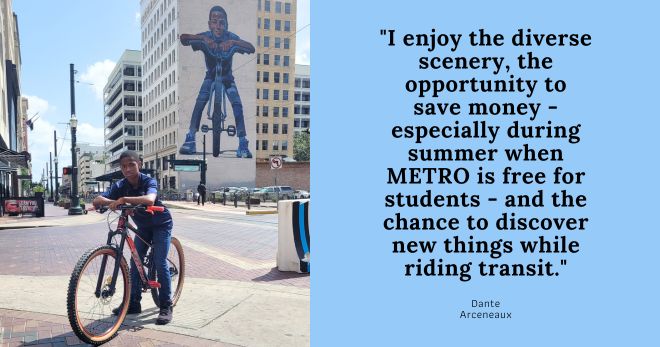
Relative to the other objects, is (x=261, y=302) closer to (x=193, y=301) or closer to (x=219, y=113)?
(x=193, y=301)

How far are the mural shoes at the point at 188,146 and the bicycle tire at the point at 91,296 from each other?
59381 millimetres

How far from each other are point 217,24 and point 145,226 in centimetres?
6493

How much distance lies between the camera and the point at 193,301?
15.5ft

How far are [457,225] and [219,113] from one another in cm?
6405

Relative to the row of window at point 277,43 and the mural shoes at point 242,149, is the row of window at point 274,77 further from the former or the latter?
the mural shoes at point 242,149

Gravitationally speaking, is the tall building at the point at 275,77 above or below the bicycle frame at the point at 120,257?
above

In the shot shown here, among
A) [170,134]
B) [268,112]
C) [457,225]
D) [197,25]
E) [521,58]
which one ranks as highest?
[197,25]

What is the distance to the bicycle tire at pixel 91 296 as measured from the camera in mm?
3291

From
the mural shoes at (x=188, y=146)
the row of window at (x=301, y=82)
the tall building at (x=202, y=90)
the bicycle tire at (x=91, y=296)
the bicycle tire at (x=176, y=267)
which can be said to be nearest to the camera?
the bicycle tire at (x=91, y=296)

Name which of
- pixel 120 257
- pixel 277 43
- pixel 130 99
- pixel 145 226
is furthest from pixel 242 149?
pixel 120 257

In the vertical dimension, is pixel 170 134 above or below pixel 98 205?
above

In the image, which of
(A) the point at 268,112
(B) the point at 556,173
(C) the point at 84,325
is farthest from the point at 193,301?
(A) the point at 268,112

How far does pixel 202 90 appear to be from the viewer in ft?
204

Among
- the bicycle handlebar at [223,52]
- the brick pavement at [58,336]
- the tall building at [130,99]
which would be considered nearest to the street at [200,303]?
the brick pavement at [58,336]
